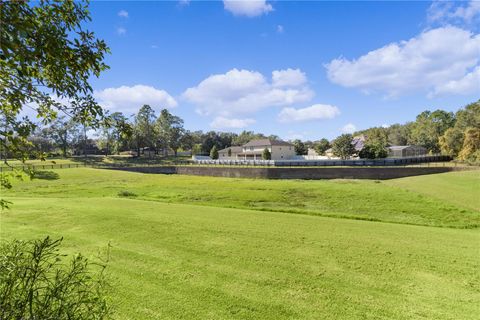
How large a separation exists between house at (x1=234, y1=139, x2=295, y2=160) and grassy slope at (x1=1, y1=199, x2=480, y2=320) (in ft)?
215

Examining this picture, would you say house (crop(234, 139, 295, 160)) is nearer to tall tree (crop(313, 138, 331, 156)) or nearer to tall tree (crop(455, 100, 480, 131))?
tall tree (crop(313, 138, 331, 156))

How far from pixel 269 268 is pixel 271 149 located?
69069 millimetres

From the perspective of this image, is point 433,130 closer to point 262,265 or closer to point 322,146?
point 322,146

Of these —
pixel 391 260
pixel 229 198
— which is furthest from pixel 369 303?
pixel 229 198

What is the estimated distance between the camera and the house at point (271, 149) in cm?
7462

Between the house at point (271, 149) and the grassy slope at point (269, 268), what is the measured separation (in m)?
65.5

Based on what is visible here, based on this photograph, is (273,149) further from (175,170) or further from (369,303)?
(369,303)

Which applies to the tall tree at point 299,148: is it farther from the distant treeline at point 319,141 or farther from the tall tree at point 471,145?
the tall tree at point 471,145

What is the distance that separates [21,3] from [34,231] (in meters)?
7.73

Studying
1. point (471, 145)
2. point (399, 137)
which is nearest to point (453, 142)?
point (471, 145)

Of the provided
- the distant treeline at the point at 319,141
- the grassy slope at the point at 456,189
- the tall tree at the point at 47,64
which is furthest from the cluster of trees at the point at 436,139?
the tall tree at the point at 47,64

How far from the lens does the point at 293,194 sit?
21281 mm

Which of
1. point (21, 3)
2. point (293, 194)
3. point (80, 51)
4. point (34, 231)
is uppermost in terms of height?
point (21, 3)

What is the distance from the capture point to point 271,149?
7394cm
